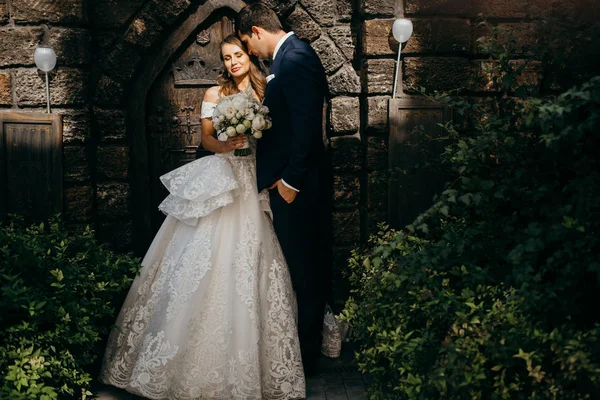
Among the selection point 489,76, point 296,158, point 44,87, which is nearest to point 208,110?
point 296,158

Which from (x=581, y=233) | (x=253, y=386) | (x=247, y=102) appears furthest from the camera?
(x=247, y=102)

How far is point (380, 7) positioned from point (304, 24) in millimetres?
597

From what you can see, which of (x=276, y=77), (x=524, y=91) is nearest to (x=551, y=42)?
(x=524, y=91)

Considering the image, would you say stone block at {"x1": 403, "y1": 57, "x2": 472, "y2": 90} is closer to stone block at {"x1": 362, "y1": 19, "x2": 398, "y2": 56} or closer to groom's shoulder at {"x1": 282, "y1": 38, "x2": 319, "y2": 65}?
stone block at {"x1": 362, "y1": 19, "x2": 398, "y2": 56}

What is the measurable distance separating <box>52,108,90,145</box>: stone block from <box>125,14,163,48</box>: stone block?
67 centimetres

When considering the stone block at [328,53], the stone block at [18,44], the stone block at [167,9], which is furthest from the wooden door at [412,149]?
the stone block at [18,44]

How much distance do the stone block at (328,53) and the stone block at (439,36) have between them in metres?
0.45

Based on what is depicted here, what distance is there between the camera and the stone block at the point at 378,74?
4.90m

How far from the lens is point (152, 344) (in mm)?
3785

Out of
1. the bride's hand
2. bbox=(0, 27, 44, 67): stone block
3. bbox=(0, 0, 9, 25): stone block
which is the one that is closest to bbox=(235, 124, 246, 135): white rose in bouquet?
the bride's hand

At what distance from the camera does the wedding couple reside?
3.74 meters

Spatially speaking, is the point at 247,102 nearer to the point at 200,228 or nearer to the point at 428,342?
the point at 200,228

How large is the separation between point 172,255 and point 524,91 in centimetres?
234

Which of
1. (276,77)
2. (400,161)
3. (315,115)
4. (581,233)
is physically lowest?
(581,233)
